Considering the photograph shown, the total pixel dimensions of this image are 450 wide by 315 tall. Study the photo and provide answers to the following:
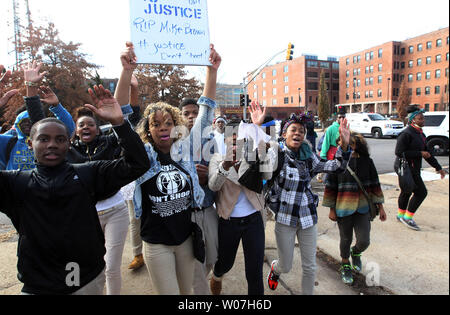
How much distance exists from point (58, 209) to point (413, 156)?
4842 millimetres

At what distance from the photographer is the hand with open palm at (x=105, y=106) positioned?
1561 mm

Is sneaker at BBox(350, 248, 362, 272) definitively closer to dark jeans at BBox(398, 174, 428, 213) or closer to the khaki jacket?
the khaki jacket

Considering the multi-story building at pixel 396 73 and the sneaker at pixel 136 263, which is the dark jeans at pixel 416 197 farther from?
the multi-story building at pixel 396 73

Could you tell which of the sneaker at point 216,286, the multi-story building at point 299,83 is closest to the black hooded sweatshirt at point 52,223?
the sneaker at point 216,286

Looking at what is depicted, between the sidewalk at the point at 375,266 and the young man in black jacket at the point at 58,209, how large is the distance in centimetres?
138

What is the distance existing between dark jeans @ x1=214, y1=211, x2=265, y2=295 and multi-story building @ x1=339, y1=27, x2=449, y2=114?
50.9m

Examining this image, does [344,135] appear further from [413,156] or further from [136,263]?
[136,263]

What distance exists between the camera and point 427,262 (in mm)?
3090

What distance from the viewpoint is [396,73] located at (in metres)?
51.9

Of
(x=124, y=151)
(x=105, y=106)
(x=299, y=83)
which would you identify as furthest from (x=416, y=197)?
(x=299, y=83)

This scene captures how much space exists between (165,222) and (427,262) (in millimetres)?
3161

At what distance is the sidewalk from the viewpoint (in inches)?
106
